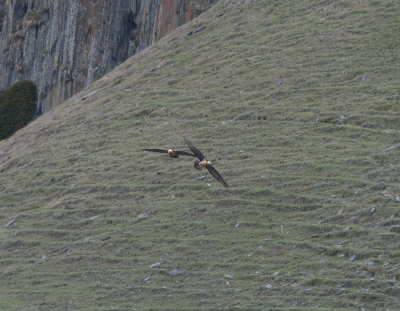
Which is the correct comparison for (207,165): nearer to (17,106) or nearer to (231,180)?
(231,180)

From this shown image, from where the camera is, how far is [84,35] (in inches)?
1452

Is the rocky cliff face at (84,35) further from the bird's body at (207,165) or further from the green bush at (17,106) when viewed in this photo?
the bird's body at (207,165)

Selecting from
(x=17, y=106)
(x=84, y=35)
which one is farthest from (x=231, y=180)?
(x=17, y=106)

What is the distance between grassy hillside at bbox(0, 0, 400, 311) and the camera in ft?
41.2

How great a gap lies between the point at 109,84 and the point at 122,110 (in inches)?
182

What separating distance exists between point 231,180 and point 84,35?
2265 centimetres

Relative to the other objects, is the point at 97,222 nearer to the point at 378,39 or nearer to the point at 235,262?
the point at 235,262

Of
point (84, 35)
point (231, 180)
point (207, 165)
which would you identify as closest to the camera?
point (207, 165)

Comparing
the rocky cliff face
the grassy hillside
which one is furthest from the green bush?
the grassy hillside

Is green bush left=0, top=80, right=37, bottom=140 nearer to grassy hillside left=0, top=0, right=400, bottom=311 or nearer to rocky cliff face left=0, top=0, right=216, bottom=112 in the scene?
rocky cliff face left=0, top=0, right=216, bottom=112

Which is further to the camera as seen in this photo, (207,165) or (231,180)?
(231,180)

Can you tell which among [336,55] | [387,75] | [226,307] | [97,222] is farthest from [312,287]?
[336,55]

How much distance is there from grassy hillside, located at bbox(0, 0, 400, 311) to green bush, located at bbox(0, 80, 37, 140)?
12.3 metres

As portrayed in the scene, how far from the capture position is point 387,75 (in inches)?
769
